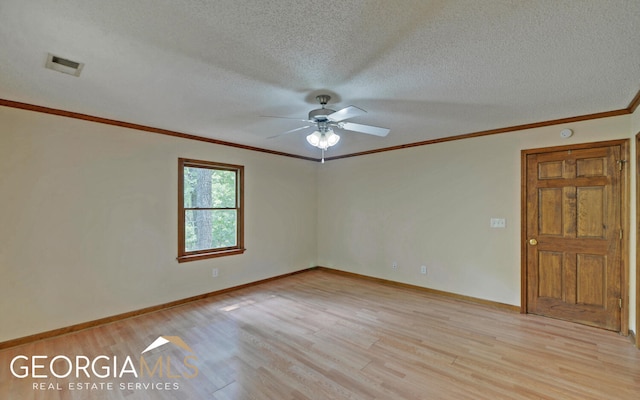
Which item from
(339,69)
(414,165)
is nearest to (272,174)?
(414,165)

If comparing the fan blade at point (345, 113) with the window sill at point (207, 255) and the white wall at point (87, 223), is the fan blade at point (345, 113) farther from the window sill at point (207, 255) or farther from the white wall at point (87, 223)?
the window sill at point (207, 255)

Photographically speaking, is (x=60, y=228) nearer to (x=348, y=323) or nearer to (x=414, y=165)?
(x=348, y=323)

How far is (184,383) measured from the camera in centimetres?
219

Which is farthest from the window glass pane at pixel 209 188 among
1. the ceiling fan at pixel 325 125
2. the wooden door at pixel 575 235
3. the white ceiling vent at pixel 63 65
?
the wooden door at pixel 575 235

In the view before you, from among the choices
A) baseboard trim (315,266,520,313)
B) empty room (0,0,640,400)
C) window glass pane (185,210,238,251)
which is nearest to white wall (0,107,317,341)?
empty room (0,0,640,400)

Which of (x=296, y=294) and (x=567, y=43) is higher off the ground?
(x=567, y=43)

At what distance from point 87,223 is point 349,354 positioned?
3260 mm

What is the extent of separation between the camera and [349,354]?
2598 mm

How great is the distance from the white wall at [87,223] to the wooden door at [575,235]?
4404 mm

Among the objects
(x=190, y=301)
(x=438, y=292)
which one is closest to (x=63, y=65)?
(x=190, y=301)

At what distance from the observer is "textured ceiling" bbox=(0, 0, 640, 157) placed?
4.84ft

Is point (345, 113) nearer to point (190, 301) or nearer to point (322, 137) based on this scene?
point (322, 137)

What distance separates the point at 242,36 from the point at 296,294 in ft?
12.1

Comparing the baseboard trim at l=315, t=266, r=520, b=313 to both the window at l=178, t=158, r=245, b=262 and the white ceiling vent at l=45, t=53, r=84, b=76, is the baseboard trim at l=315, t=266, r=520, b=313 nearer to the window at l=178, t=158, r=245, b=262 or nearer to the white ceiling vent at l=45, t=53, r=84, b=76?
the window at l=178, t=158, r=245, b=262
